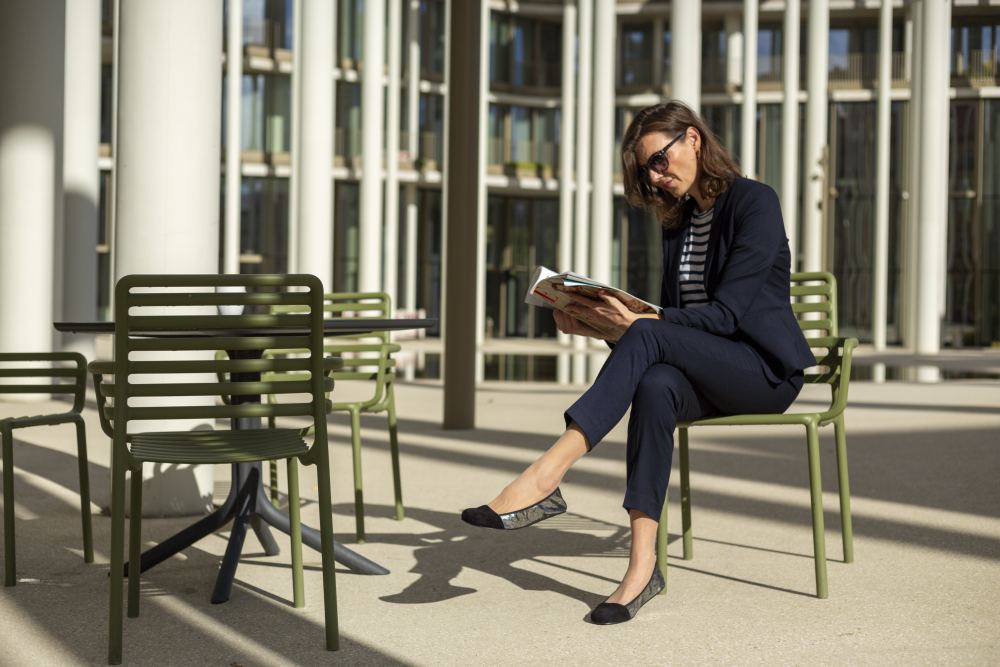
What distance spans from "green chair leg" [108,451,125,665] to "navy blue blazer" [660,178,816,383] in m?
→ 1.74

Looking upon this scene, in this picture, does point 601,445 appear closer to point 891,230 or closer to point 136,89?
point 136,89

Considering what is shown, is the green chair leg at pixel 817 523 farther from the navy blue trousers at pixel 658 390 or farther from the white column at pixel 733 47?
the white column at pixel 733 47

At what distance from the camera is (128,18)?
5.64 meters

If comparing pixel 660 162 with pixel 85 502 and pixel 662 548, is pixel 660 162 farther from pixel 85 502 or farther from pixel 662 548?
pixel 85 502

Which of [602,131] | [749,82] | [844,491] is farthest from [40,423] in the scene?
[749,82]

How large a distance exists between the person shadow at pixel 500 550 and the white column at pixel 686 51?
1417 centimetres

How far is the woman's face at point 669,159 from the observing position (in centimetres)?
412

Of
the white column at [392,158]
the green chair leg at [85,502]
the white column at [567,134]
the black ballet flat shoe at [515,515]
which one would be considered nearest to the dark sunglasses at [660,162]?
the black ballet flat shoe at [515,515]

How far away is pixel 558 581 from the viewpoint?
4.37 meters

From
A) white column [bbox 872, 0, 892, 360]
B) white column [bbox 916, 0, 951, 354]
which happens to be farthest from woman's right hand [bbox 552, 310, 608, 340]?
white column [bbox 872, 0, 892, 360]

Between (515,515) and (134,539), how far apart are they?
3.82ft

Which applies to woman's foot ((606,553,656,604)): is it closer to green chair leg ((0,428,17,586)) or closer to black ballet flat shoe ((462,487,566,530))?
black ballet flat shoe ((462,487,566,530))

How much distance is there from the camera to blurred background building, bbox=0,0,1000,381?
98.7ft

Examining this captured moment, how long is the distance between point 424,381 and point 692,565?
11361mm
